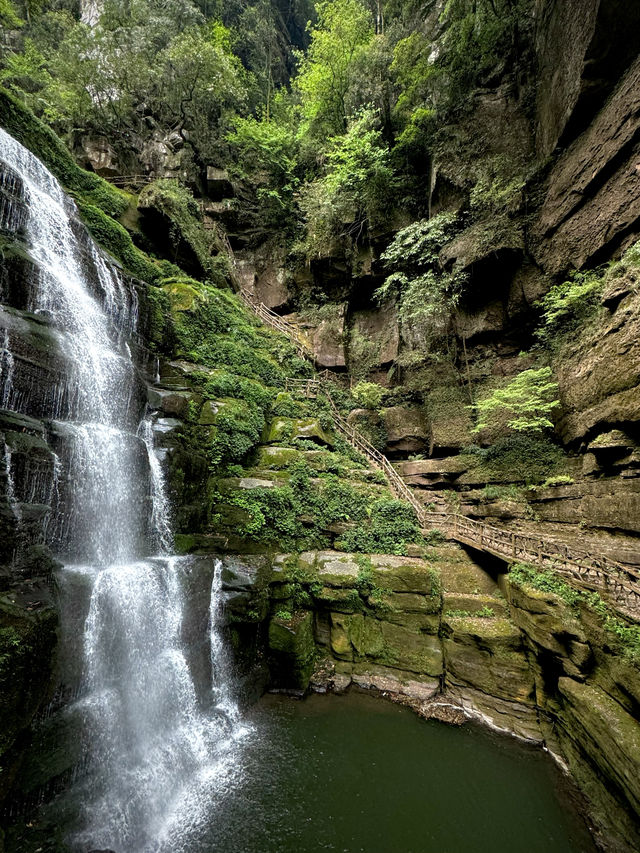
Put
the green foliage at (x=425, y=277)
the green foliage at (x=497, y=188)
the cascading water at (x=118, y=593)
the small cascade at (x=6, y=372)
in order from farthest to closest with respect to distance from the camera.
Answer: the green foliage at (x=425, y=277), the green foliage at (x=497, y=188), the small cascade at (x=6, y=372), the cascading water at (x=118, y=593)

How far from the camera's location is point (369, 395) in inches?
696

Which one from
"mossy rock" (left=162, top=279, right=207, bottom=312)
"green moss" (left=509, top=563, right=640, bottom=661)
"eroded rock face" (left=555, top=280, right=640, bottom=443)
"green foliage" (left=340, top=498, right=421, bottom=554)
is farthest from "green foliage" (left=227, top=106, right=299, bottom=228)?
"green moss" (left=509, top=563, right=640, bottom=661)

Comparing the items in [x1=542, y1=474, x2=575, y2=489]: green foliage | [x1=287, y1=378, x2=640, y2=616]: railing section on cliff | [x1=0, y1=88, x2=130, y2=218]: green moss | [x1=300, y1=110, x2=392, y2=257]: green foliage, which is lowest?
[x1=287, y1=378, x2=640, y2=616]: railing section on cliff

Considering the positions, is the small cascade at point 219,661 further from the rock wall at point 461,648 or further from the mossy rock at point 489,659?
the mossy rock at point 489,659

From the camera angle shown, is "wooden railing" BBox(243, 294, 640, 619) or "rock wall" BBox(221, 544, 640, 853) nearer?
"rock wall" BBox(221, 544, 640, 853)

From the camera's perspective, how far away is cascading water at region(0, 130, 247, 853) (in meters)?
5.47

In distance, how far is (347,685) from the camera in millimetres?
8688

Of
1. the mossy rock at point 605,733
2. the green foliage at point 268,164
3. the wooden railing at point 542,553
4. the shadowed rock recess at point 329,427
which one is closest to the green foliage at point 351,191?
the shadowed rock recess at point 329,427

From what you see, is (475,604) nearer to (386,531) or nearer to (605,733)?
(386,531)

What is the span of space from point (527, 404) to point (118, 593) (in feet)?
42.7

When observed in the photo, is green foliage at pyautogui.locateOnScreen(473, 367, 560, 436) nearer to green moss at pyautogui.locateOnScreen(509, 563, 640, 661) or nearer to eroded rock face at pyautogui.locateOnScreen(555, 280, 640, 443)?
eroded rock face at pyautogui.locateOnScreen(555, 280, 640, 443)

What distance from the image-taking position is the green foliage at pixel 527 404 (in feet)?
39.7

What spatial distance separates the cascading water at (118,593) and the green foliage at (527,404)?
11037 mm

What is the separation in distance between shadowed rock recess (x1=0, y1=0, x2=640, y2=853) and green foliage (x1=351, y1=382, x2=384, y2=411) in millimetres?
134
